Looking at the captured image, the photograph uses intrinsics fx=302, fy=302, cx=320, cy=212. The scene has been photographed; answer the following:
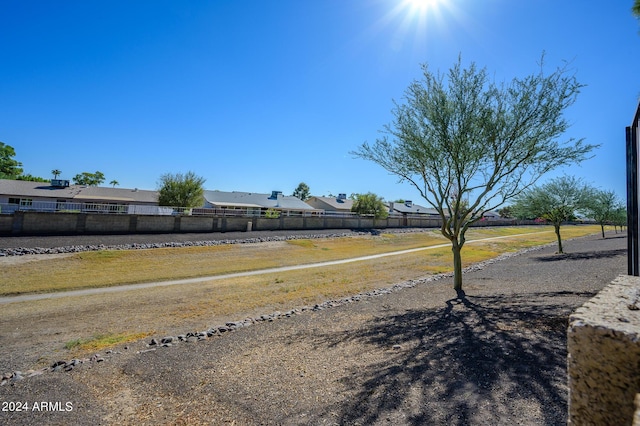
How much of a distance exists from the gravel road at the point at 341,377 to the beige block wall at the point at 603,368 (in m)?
2.70

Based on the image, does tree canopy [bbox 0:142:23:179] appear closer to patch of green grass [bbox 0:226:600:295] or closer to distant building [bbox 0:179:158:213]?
distant building [bbox 0:179:158:213]

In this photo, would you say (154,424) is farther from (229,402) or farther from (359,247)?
(359,247)

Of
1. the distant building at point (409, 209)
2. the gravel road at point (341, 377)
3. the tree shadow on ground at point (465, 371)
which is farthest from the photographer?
the distant building at point (409, 209)

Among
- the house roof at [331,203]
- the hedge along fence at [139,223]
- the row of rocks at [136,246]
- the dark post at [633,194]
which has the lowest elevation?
the row of rocks at [136,246]

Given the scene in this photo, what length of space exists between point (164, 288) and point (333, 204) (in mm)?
55359

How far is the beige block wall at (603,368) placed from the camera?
1.45 m

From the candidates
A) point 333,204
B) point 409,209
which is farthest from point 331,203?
point 409,209

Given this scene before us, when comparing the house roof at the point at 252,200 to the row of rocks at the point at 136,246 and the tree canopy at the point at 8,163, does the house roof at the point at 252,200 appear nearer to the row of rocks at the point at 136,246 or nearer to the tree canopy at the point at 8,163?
the row of rocks at the point at 136,246

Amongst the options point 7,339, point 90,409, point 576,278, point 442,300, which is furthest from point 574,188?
point 7,339

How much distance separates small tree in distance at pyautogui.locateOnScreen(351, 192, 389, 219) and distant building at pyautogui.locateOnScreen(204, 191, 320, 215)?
33.1 feet

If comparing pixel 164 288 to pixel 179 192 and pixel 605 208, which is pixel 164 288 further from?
pixel 605 208

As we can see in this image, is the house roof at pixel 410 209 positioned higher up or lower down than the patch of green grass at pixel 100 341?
higher up

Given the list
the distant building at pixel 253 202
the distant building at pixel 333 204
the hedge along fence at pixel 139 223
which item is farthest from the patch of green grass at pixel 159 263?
the distant building at pixel 333 204

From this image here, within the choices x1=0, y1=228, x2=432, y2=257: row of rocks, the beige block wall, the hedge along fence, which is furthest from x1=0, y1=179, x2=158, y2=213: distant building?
the beige block wall
